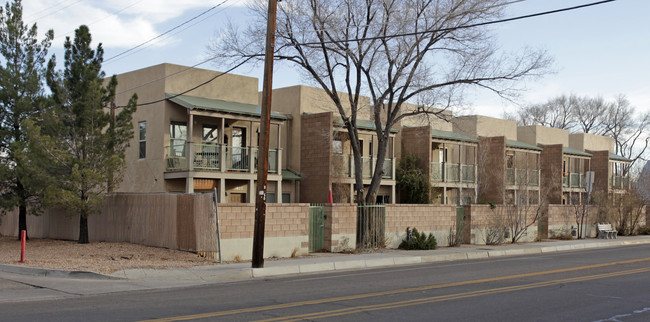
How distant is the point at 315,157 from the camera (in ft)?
98.2

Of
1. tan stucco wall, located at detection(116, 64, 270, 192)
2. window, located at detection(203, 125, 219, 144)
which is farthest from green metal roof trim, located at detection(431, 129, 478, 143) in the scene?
window, located at detection(203, 125, 219, 144)

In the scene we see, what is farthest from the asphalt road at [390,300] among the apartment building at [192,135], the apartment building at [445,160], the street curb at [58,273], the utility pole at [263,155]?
the apartment building at [445,160]

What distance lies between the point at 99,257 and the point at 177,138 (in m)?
9.32

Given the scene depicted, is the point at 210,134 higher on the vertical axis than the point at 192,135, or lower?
higher

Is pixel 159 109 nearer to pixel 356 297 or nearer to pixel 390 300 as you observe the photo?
pixel 356 297

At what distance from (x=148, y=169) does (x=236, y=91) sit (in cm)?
548

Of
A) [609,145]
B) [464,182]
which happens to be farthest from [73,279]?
[609,145]

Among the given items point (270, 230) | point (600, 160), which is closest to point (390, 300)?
point (270, 230)

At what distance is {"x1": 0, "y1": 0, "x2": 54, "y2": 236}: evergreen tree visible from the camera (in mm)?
21469

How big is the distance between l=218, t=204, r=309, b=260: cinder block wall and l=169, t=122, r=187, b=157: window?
8.04 meters

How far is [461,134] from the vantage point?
1555 inches

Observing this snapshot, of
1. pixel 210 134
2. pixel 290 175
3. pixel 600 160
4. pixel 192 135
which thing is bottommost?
pixel 290 175

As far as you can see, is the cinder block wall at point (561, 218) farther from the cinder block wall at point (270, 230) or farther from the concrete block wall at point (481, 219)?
the cinder block wall at point (270, 230)

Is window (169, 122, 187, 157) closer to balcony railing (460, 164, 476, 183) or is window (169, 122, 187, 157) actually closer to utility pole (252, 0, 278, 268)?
utility pole (252, 0, 278, 268)
